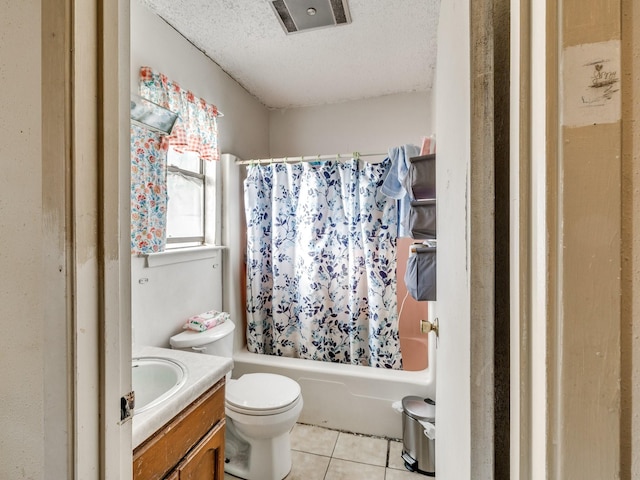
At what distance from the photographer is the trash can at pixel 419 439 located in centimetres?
164

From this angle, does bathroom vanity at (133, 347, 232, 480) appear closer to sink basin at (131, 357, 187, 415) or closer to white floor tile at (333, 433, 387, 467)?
sink basin at (131, 357, 187, 415)

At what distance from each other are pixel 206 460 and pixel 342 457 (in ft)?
3.17

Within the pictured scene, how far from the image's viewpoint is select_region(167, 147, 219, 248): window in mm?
1852

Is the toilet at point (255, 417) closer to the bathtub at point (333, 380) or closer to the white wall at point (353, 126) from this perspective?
the bathtub at point (333, 380)

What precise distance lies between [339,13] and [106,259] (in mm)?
1671

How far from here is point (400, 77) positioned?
2.32m

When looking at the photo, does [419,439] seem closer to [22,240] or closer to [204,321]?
[204,321]

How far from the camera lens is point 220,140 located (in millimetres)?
2209

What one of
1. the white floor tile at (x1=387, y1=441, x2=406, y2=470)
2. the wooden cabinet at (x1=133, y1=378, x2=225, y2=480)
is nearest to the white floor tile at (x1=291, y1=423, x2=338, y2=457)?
the white floor tile at (x1=387, y1=441, x2=406, y2=470)

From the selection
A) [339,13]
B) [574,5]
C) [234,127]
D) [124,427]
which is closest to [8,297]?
[124,427]

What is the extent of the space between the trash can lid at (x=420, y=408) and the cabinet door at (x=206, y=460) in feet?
3.39

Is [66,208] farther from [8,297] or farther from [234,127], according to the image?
[234,127]

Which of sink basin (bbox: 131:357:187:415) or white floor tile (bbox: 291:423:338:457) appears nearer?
sink basin (bbox: 131:357:187:415)

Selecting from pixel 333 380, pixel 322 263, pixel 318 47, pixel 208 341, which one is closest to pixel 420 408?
pixel 333 380
